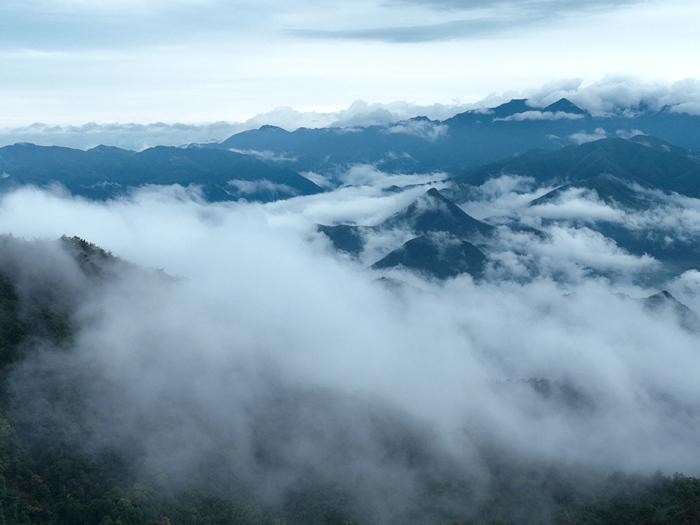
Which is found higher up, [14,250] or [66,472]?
[14,250]

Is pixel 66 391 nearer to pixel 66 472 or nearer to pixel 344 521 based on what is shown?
Result: pixel 66 472

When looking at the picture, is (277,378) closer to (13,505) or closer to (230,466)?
(230,466)

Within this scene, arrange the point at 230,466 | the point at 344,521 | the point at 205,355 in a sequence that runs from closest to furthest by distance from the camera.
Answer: the point at 344,521
the point at 230,466
the point at 205,355

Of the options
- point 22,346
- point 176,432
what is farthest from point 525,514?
point 22,346

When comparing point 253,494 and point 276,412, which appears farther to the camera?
point 276,412

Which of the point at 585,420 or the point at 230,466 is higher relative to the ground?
the point at 230,466

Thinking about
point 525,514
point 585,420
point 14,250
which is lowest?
point 585,420

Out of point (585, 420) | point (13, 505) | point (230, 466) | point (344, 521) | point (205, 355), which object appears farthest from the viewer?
point (585, 420)

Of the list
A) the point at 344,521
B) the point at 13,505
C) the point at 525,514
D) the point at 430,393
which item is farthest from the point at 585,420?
the point at 13,505

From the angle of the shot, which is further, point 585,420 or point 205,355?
point 585,420
